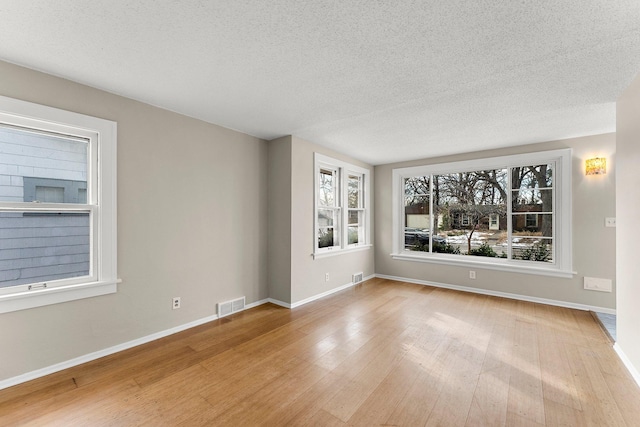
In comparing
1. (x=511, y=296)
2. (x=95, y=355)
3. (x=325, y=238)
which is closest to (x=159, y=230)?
(x=95, y=355)

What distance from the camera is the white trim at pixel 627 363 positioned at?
7.03 ft

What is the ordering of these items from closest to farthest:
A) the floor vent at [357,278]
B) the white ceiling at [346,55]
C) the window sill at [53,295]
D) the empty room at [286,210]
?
the white ceiling at [346,55] < the empty room at [286,210] < the window sill at [53,295] < the floor vent at [357,278]

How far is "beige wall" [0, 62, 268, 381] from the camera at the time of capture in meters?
2.22

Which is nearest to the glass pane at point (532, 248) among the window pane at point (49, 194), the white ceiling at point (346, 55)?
the white ceiling at point (346, 55)

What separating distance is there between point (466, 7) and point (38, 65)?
310cm

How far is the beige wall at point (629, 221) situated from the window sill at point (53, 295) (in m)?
4.56

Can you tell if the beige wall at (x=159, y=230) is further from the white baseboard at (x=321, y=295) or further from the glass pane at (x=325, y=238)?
the glass pane at (x=325, y=238)

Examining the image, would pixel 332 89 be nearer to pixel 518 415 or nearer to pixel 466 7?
pixel 466 7

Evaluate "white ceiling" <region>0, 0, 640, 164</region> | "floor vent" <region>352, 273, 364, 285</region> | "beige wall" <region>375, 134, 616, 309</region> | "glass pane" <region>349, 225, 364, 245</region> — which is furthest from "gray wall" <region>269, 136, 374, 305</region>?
"beige wall" <region>375, 134, 616, 309</region>

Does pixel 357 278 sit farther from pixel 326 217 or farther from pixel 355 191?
pixel 355 191

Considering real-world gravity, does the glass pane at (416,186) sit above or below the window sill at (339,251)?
above

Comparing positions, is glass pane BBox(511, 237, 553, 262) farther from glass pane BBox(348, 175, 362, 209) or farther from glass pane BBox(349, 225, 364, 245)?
glass pane BBox(348, 175, 362, 209)

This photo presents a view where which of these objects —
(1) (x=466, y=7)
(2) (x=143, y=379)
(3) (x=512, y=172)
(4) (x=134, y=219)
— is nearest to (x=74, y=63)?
(4) (x=134, y=219)

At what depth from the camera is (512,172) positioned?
4406mm
